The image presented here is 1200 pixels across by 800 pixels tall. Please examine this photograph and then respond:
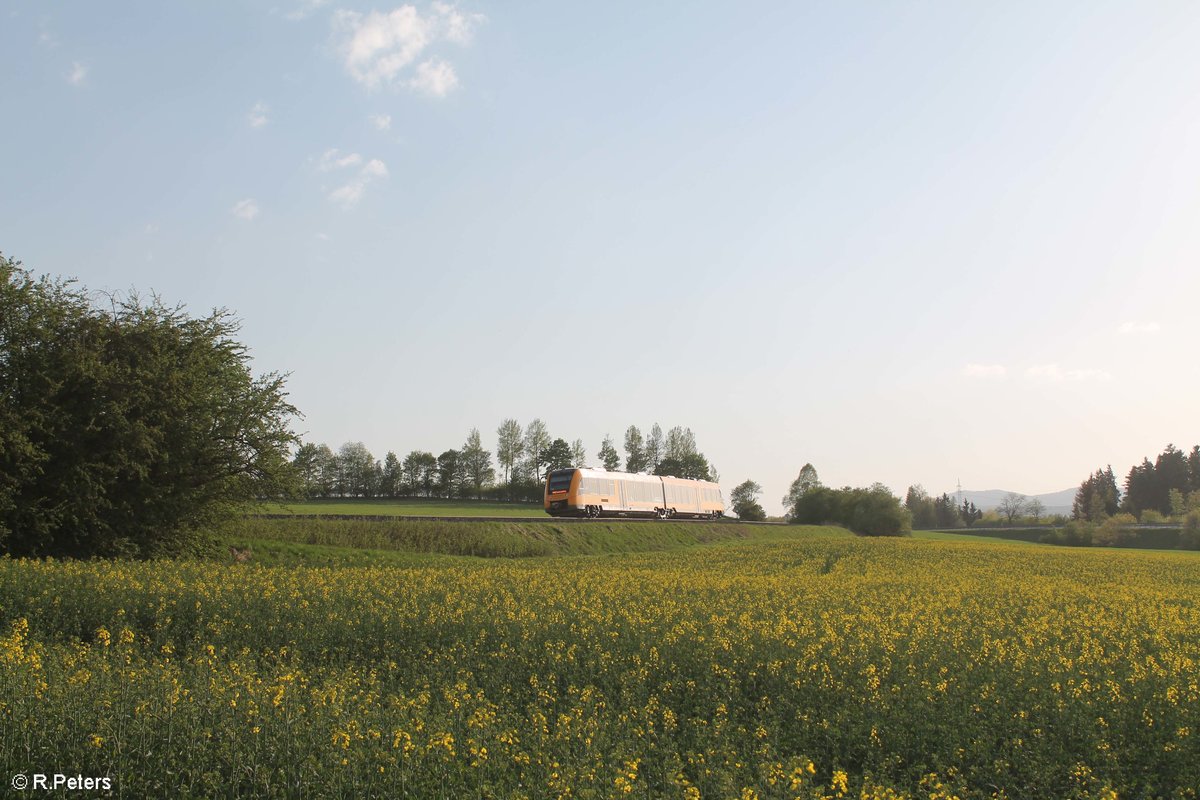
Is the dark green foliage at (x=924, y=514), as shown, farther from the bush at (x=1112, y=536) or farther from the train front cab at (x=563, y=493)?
the train front cab at (x=563, y=493)

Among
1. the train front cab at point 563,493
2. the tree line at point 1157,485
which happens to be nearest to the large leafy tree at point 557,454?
the train front cab at point 563,493

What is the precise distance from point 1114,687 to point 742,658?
4.33 meters

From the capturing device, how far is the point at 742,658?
1094 cm

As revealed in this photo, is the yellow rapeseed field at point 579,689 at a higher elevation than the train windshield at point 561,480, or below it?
below

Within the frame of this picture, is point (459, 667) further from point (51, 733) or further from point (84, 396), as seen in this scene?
point (84, 396)

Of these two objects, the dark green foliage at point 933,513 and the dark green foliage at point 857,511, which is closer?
the dark green foliage at point 857,511

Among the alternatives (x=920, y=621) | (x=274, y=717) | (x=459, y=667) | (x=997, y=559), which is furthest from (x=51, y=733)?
(x=997, y=559)

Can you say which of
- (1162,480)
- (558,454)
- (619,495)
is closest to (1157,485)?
(1162,480)

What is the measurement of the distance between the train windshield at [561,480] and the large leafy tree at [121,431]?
2236 centimetres

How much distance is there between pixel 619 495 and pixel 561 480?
14.9 ft

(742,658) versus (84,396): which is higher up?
(84,396)

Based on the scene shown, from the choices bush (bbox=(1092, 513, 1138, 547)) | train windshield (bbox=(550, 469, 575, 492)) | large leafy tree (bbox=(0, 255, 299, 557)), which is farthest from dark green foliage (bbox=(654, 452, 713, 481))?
large leafy tree (bbox=(0, 255, 299, 557))

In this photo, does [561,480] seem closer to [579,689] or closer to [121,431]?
[121,431]

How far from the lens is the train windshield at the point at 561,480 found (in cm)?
4847
